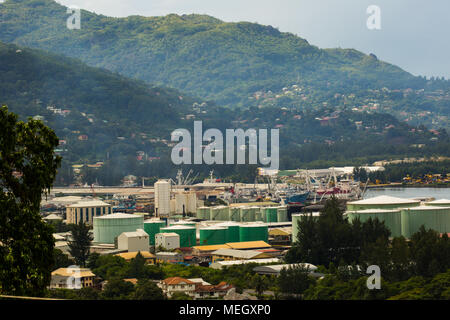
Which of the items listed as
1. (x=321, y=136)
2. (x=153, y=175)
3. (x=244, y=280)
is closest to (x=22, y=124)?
(x=244, y=280)

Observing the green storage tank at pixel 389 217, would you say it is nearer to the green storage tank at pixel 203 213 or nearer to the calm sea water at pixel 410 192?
the green storage tank at pixel 203 213

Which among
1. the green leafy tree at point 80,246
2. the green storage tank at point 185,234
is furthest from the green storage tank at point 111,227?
the green leafy tree at point 80,246

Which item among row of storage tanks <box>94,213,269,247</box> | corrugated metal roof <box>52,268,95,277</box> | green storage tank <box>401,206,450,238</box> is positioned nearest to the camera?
corrugated metal roof <box>52,268,95,277</box>

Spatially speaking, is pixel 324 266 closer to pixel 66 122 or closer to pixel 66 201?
pixel 66 201

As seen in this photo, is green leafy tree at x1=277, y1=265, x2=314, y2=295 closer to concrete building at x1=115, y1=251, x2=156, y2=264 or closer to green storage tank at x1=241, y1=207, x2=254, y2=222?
concrete building at x1=115, y1=251, x2=156, y2=264

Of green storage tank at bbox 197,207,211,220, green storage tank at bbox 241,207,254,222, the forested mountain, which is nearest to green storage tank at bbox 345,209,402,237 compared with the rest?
green storage tank at bbox 241,207,254,222

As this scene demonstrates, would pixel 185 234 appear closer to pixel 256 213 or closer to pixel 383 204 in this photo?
pixel 383 204
